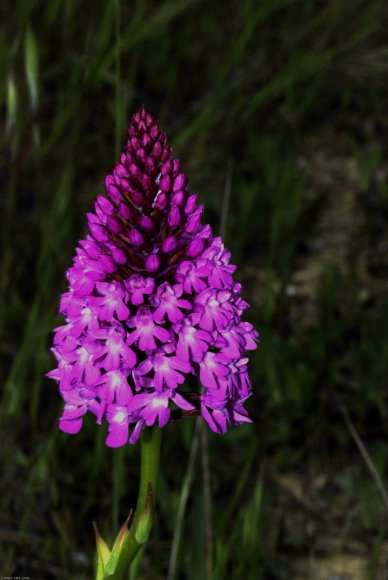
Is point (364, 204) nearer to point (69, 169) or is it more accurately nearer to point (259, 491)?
point (69, 169)

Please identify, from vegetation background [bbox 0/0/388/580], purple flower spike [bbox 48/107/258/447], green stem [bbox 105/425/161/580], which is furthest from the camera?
vegetation background [bbox 0/0/388/580]

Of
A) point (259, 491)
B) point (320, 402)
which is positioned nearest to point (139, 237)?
point (259, 491)

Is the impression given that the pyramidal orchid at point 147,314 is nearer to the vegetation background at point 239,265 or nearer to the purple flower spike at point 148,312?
the purple flower spike at point 148,312

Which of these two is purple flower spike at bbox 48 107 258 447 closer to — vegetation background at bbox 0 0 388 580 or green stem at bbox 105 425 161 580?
green stem at bbox 105 425 161 580

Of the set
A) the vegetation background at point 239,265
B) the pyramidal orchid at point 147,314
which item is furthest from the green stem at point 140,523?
the vegetation background at point 239,265

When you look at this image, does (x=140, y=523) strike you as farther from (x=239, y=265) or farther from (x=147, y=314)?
(x=239, y=265)

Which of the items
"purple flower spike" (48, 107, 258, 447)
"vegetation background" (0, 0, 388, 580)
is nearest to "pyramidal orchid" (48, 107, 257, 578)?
"purple flower spike" (48, 107, 258, 447)
